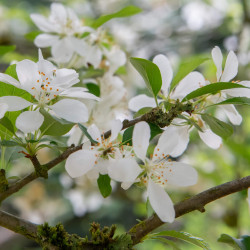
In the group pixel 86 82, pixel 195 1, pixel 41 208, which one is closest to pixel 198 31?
pixel 195 1

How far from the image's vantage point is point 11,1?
2621 millimetres

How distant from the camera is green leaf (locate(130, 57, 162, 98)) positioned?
62 cm

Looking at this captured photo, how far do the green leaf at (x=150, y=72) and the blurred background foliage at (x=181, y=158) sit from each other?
0.86 meters

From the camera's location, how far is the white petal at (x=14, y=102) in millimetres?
574

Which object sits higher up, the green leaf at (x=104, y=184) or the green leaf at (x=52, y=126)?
the green leaf at (x=52, y=126)

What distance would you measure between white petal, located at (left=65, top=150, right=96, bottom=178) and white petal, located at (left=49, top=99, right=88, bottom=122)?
4 centimetres

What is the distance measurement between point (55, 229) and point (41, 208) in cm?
163

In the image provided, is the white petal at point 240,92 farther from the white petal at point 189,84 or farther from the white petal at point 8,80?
the white petal at point 8,80

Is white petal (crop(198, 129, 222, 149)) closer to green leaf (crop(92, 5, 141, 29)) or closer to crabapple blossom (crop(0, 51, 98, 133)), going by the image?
crabapple blossom (crop(0, 51, 98, 133))

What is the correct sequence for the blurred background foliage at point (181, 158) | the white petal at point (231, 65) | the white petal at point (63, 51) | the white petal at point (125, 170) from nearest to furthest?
the white petal at point (125, 170)
the white petal at point (231, 65)
the white petal at point (63, 51)
the blurred background foliage at point (181, 158)

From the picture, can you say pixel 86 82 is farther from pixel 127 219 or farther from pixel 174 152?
pixel 127 219

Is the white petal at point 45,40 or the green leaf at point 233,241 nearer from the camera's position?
the green leaf at point 233,241

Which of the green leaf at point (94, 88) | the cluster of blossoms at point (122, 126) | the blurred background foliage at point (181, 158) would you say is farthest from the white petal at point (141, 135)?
the blurred background foliage at point (181, 158)

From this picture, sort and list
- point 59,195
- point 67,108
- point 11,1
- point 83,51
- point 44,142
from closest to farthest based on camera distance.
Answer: point 67,108 → point 44,142 → point 83,51 → point 59,195 → point 11,1
